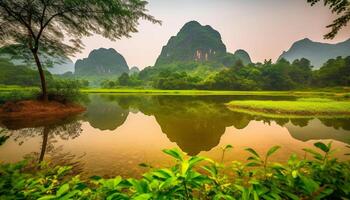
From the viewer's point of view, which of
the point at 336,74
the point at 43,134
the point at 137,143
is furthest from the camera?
the point at 336,74

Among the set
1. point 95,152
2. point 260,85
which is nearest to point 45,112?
point 95,152

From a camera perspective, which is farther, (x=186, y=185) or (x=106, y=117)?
(x=106, y=117)

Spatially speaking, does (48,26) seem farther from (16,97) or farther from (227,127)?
(227,127)

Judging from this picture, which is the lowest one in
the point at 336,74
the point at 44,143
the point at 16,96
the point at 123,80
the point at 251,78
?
the point at 44,143

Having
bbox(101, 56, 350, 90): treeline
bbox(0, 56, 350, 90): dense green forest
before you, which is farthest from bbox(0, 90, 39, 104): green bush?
bbox(101, 56, 350, 90): treeline

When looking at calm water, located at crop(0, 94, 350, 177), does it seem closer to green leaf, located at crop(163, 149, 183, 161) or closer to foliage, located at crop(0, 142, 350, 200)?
foliage, located at crop(0, 142, 350, 200)

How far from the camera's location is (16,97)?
43.3 ft

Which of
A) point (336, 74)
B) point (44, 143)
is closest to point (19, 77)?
point (44, 143)

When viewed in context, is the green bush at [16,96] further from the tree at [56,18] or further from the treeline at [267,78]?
the treeline at [267,78]

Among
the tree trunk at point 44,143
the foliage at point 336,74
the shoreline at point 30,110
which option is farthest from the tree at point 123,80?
the tree trunk at point 44,143

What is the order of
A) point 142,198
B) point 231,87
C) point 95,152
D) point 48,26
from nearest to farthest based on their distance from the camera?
point 142,198
point 95,152
point 48,26
point 231,87

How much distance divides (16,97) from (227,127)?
49.5ft

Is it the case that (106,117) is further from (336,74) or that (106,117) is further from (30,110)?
(336,74)

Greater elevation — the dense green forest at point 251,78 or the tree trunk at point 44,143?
the dense green forest at point 251,78
